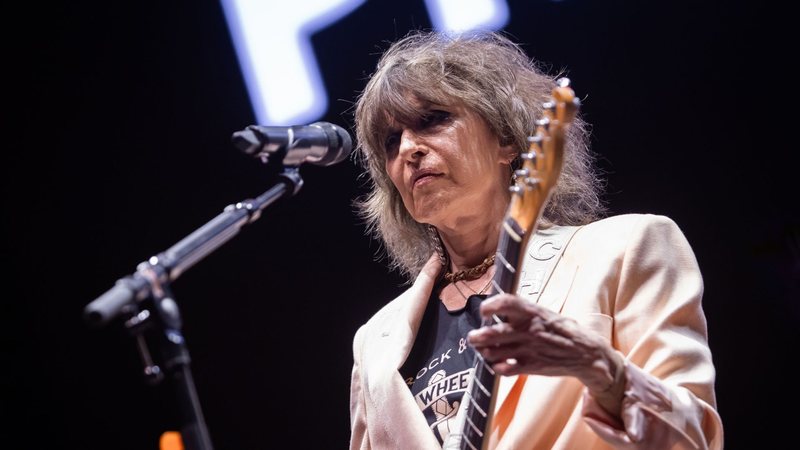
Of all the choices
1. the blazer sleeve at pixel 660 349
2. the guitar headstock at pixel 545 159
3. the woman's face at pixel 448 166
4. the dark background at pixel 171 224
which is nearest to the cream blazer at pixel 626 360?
the blazer sleeve at pixel 660 349

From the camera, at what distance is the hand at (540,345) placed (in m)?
1.42

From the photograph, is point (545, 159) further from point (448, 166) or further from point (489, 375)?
point (448, 166)

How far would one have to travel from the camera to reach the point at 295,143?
1.66 m

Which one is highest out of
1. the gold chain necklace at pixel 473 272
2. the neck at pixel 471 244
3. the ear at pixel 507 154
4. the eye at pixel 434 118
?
the eye at pixel 434 118

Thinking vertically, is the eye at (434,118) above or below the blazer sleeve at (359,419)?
above

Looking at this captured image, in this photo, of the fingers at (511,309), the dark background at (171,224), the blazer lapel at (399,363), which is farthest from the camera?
the dark background at (171,224)

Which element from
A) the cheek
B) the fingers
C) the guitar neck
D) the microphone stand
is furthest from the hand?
the cheek

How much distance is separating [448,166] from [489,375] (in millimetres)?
715

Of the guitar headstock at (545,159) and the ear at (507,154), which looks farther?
the ear at (507,154)

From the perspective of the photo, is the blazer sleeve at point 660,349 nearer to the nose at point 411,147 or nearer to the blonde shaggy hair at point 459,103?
the blonde shaggy hair at point 459,103

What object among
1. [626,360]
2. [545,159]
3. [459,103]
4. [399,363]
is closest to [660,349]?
[626,360]

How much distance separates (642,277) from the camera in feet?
6.26

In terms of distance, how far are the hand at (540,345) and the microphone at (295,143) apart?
0.49 m

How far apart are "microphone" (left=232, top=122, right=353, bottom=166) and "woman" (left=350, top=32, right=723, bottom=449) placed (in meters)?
0.47
